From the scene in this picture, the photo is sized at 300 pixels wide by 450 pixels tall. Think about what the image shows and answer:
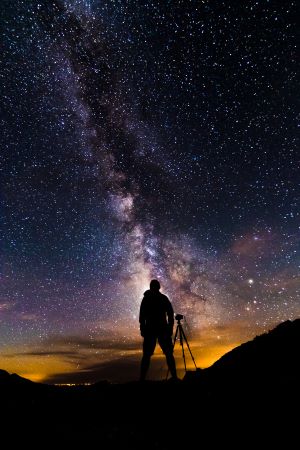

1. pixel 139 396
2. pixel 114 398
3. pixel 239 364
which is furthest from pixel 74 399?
pixel 239 364

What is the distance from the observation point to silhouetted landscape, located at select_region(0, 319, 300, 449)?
356cm

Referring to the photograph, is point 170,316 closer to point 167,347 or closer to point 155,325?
point 155,325

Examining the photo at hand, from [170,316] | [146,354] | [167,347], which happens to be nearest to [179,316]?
[170,316]

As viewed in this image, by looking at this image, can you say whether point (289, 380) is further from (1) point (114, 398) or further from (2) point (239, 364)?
(1) point (114, 398)

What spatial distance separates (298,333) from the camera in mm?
6078

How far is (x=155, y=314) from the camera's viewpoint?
739 centimetres

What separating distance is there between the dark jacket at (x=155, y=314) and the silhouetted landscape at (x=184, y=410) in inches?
46.2

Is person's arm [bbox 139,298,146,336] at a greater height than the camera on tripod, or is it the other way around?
the camera on tripod

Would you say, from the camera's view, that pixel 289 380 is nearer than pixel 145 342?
Yes

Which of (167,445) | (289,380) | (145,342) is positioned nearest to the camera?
(167,445)

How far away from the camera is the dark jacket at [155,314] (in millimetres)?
7332

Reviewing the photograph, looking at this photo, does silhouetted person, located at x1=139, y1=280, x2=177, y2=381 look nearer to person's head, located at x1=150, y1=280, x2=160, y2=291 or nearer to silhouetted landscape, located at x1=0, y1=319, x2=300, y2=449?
person's head, located at x1=150, y1=280, x2=160, y2=291

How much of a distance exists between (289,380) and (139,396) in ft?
10.1

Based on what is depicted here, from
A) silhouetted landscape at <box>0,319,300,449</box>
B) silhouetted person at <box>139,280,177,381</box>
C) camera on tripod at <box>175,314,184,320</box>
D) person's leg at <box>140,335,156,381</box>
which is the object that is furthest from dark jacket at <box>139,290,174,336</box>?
camera on tripod at <box>175,314,184,320</box>
